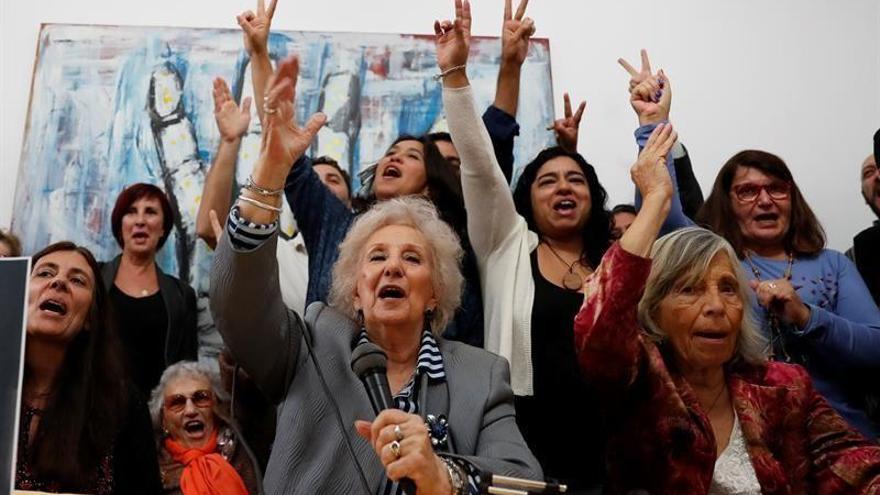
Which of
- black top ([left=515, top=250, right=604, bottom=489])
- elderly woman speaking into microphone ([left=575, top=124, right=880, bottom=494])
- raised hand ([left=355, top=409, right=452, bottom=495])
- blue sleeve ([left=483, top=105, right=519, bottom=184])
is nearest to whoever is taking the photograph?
raised hand ([left=355, top=409, right=452, bottom=495])

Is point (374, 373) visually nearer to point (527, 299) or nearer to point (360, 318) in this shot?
point (360, 318)

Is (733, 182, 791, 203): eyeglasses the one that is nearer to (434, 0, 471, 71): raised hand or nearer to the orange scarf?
(434, 0, 471, 71): raised hand

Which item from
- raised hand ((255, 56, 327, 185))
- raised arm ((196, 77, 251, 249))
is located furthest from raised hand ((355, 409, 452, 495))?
raised arm ((196, 77, 251, 249))

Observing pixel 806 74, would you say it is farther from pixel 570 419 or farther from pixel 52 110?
pixel 52 110

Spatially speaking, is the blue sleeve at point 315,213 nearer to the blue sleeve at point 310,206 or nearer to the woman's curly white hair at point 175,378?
the blue sleeve at point 310,206

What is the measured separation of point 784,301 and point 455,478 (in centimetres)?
118

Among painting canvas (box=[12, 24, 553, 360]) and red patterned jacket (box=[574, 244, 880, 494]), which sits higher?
painting canvas (box=[12, 24, 553, 360])

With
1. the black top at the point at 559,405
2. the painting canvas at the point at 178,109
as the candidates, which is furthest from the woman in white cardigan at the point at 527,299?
the painting canvas at the point at 178,109

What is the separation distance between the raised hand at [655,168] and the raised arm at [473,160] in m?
0.47

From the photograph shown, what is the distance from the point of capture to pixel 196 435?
2.65m

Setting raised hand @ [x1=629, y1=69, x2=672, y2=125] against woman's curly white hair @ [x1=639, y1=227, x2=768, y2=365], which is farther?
raised hand @ [x1=629, y1=69, x2=672, y2=125]

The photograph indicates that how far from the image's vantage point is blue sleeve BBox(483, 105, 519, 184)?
8.66 ft

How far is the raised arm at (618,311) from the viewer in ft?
5.45

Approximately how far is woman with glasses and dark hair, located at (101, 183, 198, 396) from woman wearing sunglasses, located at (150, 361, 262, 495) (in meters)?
0.09
